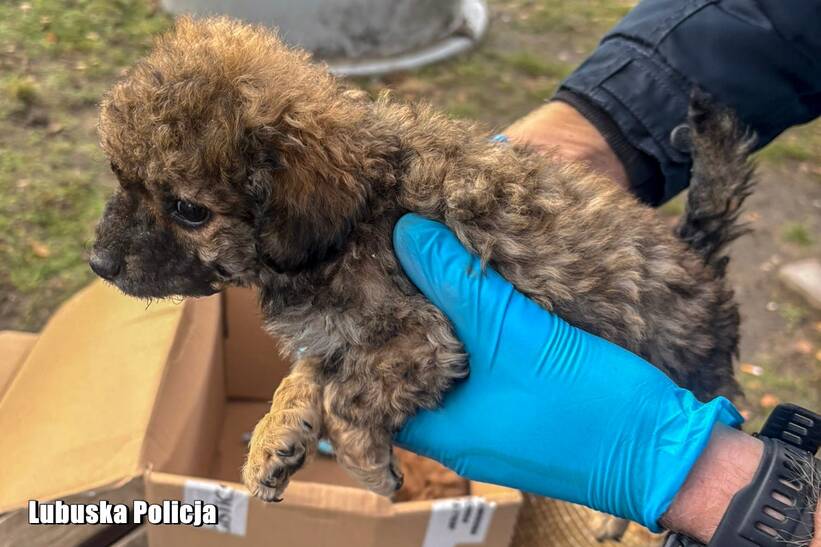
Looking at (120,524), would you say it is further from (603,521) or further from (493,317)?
(603,521)

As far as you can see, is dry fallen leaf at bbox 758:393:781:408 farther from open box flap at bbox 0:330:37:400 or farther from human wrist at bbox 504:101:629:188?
open box flap at bbox 0:330:37:400

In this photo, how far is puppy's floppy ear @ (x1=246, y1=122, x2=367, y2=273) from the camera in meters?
2.13

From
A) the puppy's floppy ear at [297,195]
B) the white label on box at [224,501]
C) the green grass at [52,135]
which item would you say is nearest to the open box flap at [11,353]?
the green grass at [52,135]

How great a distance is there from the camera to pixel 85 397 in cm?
357

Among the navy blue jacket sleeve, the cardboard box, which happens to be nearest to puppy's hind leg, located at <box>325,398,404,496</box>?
the cardboard box

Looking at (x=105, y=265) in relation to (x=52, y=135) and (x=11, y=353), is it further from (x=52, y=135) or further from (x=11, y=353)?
(x=52, y=135)

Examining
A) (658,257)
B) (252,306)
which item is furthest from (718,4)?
(252,306)

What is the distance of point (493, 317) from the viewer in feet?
8.00

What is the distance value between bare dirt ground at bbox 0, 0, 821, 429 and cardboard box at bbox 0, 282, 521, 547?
3.96 feet

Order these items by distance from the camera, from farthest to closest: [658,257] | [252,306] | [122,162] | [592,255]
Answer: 1. [252,306]
2. [658,257]
3. [592,255]
4. [122,162]

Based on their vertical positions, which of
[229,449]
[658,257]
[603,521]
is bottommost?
[229,449]

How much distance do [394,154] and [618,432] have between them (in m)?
1.21

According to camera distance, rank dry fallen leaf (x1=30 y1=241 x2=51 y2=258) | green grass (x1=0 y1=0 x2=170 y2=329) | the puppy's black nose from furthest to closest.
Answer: dry fallen leaf (x1=30 y1=241 x2=51 y2=258)
green grass (x1=0 y1=0 x2=170 y2=329)
the puppy's black nose

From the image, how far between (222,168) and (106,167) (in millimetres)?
3276
